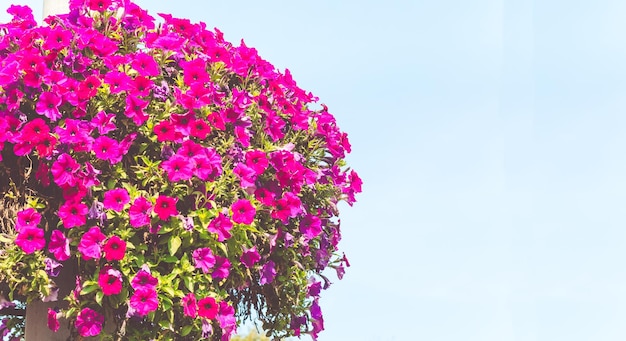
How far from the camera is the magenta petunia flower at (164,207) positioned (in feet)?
14.7

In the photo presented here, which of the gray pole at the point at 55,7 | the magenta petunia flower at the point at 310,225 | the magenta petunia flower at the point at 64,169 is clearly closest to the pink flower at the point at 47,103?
the magenta petunia flower at the point at 64,169

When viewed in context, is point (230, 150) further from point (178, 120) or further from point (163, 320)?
point (163, 320)

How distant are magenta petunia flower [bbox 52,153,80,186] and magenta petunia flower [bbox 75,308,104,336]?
722 mm

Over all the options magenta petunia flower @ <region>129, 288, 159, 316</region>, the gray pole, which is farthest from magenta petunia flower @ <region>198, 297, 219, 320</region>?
the gray pole

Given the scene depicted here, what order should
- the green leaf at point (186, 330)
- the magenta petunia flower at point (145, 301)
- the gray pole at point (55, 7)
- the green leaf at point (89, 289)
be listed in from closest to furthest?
the magenta petunia flower at point (145, 301)
the green leaf at point (89, 289)
the green leaf at point (186, 330)
the gray pole at point (55, 7)

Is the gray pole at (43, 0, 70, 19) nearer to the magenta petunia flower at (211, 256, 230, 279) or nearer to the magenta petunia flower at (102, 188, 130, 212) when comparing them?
the magenta petunia flower at (102, 188, 130, 212)

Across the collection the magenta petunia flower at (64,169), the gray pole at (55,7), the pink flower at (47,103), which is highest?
the gray pole at (55,7)

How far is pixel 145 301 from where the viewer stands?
177 inches

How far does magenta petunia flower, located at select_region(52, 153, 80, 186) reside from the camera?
454 cm

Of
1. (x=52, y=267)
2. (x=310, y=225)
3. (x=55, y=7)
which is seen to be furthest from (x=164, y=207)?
(x=55, y=7)

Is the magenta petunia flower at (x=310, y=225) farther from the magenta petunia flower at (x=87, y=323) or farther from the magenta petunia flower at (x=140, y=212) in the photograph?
the magenta petunia flower at (x=87, y=323)

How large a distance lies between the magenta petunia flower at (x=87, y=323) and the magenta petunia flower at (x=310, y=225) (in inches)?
55.5

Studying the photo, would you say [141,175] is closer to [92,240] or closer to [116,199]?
[116,199]

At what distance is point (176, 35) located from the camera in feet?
17.2
